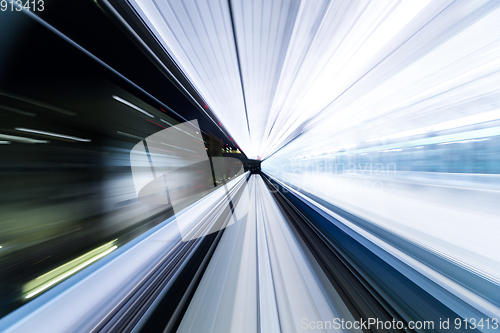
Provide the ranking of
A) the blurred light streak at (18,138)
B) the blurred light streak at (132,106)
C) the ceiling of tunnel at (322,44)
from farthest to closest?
the blurred light streak at (132,106) → the blurred light streak at (18,138) → the ceiling of tunnel at (322,44)

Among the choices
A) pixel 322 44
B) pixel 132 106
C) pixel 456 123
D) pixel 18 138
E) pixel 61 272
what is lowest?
pixel 61 272

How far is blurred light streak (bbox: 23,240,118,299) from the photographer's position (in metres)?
1.10

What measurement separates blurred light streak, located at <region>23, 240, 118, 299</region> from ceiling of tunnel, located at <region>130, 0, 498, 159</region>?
1.96 meters

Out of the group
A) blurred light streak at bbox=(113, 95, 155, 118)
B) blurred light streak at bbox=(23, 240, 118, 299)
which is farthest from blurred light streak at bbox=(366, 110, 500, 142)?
blurred light streak at bbox=(113, 95, 155, 118)

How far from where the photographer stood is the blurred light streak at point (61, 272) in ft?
3.60

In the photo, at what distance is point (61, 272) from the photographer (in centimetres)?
134

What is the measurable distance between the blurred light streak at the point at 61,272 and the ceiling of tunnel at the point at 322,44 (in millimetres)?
1956

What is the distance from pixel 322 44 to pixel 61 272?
2.94m

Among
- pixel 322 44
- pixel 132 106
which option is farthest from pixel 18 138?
pixel 322 44

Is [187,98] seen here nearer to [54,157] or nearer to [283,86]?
[283,86]

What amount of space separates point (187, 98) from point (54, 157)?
175 cm

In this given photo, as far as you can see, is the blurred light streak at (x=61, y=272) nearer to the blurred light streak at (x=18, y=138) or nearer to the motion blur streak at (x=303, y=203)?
the motion blur streak at (x=303, y=203)

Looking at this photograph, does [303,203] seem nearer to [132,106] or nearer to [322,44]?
[322,44]

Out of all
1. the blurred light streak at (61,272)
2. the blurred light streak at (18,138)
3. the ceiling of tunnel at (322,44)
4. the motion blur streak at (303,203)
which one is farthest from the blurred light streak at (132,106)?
the blurred light streak at (61,272)
